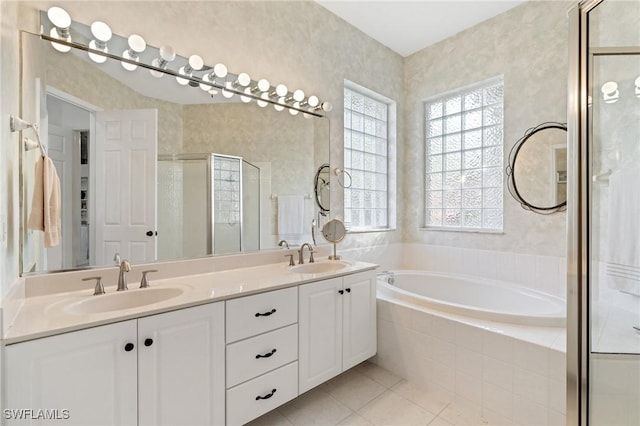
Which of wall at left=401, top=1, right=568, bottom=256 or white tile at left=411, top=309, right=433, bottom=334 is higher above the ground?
wall at left=401, top=1, right=568, bottom=256

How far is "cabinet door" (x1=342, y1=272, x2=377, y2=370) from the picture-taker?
6.50 ft

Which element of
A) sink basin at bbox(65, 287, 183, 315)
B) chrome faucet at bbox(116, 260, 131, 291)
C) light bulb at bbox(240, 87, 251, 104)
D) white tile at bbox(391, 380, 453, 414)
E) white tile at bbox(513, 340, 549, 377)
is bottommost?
white tile at bbox(391, 380, 453, 414)

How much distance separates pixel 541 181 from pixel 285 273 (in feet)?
7.38

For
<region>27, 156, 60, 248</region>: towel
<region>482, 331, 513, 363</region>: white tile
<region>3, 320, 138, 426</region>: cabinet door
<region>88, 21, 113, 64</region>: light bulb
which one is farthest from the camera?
<region>482, 331, 513, 363</region>: white tile

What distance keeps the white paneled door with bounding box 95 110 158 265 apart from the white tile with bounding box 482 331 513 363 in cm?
198

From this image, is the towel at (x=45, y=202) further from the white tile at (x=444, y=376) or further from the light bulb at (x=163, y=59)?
the white tile at (x=444, y=376)

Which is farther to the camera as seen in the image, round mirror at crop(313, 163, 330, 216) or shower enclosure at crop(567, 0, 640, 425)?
round mirror at crop(313, 163, 330, 216)

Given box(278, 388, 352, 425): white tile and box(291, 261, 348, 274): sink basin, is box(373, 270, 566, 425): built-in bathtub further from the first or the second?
box(278, 388, 352, 425): white tile

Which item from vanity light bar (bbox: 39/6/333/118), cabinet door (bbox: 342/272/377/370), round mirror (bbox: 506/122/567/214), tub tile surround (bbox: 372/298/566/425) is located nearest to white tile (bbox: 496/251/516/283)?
round mirror (bbox: 506/122/567/214)

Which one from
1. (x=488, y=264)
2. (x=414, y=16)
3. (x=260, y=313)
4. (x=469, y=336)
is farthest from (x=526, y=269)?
(x=414, y=16)

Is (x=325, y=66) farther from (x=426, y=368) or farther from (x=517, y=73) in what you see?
(x=426, y=368)

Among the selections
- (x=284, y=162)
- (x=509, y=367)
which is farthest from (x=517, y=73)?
(x=509, y=367)

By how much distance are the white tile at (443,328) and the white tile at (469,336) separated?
0.03 m

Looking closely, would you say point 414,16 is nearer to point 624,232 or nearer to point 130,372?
point 624,232
